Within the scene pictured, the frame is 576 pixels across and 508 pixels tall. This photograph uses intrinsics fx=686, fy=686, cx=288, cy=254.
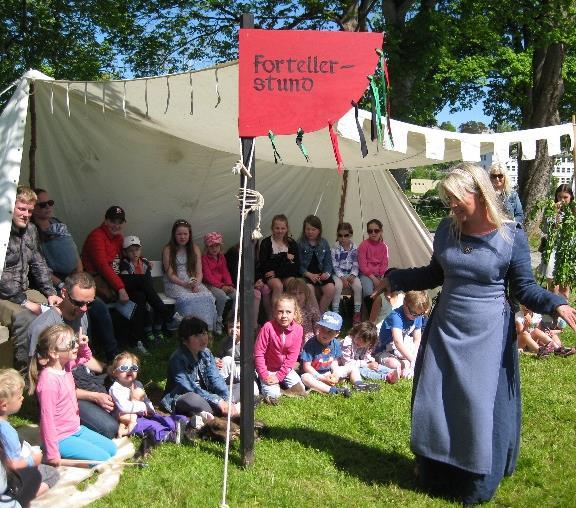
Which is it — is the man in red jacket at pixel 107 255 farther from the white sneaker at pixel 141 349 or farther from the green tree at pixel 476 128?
the green tree at pixel 476 128

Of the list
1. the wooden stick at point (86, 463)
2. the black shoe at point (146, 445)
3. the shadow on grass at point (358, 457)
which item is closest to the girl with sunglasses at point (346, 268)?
the shadow on grass at point (358, 457)

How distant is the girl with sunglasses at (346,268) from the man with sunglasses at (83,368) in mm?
3108

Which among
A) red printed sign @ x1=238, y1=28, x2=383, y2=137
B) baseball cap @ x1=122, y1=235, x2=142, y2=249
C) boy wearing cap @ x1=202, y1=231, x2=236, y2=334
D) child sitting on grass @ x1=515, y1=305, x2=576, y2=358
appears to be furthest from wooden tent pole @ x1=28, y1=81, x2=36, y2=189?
child sitting on grass @ x1=515, y1=305, x2=576, y2=358

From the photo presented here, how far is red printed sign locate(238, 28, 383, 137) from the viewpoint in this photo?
10.7 ft

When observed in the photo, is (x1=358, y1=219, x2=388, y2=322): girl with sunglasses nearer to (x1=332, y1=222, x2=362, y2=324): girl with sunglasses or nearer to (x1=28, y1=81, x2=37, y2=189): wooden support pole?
(x1=332, y1=222, x2=362, y2=324): girl with sunglasses

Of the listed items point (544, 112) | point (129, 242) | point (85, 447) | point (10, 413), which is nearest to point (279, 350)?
point (85, 447)

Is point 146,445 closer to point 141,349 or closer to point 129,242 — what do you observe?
point 141,349

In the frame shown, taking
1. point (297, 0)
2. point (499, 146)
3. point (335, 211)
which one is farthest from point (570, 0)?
point (499, 146)

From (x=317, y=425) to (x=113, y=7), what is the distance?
31.8 ft

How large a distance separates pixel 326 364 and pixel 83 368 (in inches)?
73.4

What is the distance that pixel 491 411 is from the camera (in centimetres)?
302

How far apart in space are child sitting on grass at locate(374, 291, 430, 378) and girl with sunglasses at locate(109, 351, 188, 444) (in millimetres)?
2039

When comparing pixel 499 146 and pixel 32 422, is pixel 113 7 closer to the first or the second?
pixel 499 146

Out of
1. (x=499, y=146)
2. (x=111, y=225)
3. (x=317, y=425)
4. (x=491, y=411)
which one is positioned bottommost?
(x=317, y=425)
